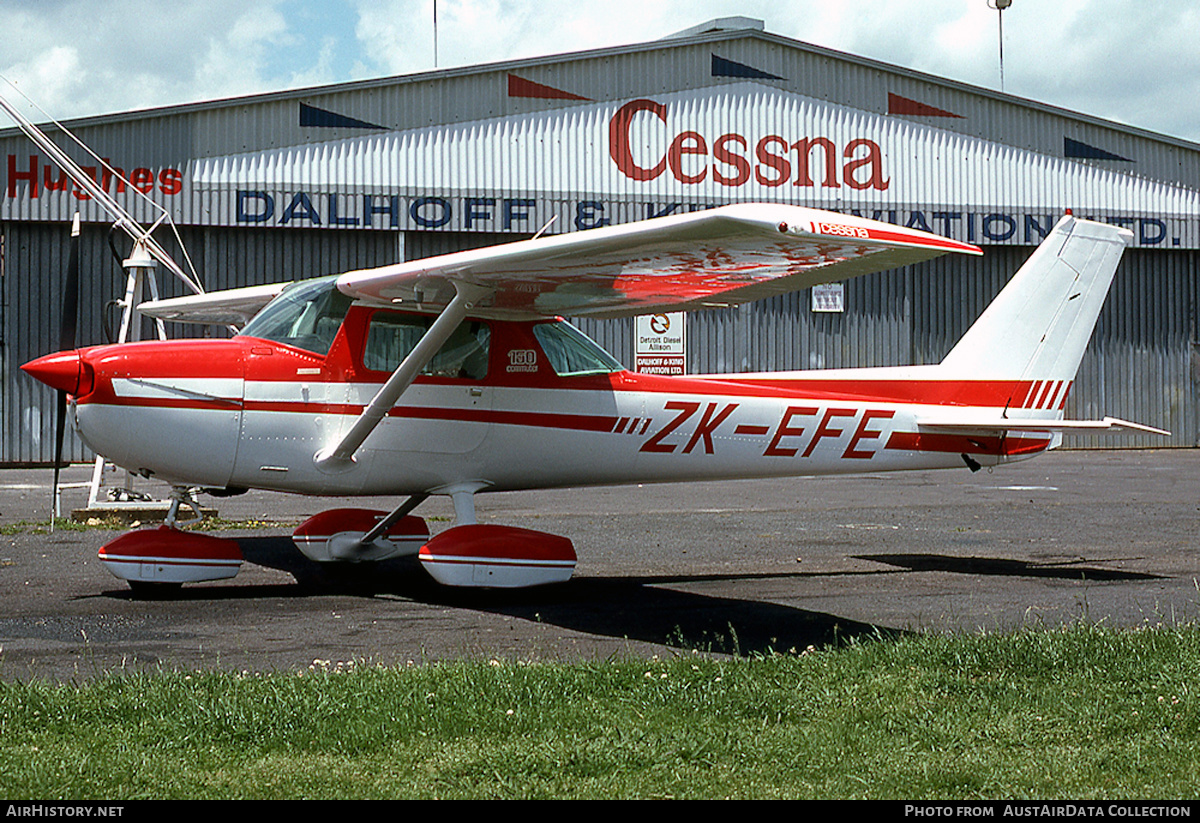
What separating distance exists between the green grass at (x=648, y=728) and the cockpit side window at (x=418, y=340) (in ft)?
11.0

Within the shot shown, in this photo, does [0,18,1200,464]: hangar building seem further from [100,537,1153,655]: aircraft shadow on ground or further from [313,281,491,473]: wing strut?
[313,281,491,473]: wing strut

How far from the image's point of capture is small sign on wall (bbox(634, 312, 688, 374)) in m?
25.9

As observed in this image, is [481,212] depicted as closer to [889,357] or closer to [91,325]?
[91,325]

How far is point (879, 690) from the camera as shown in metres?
5.03

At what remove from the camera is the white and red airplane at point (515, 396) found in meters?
7.73

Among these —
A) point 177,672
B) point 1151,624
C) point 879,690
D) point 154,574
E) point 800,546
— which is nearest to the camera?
point 879,690

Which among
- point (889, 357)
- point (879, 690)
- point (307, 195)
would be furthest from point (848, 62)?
point (879, 690)

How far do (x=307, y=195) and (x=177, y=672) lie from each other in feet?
64.6

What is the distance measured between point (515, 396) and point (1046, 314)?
488cm

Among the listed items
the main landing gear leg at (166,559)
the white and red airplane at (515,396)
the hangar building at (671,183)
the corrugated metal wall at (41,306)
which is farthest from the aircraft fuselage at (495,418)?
the corrugated metal wall at (41,306)

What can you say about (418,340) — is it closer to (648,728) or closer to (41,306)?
(648,728)

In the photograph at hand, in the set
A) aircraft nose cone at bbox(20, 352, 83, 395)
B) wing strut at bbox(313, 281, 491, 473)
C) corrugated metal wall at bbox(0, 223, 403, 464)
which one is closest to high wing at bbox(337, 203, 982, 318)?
wing strut at bbox(313, 281, 491, 473)

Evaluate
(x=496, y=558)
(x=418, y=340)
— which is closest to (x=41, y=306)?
(x=418, y=340)

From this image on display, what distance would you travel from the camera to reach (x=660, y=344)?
26.0 m
